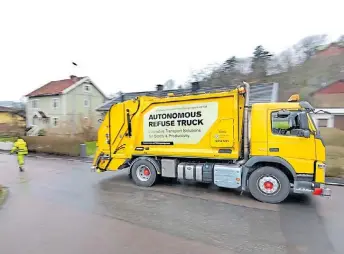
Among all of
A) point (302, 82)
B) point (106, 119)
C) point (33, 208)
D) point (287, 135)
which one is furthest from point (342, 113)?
point (33, 208)

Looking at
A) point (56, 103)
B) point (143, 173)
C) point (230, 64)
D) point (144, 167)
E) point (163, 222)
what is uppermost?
point (230, 64)

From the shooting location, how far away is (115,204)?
661cm

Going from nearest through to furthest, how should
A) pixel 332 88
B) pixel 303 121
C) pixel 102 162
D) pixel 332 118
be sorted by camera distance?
pixel 303 121 < pixel 102 162 < pixel 332 118 < pixel 332 88

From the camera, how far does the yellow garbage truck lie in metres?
6.33

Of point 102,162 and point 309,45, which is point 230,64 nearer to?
point 309,45

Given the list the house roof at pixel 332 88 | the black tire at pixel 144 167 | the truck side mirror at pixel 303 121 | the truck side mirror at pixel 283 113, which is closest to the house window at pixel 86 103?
the house roof at pixel 332 88

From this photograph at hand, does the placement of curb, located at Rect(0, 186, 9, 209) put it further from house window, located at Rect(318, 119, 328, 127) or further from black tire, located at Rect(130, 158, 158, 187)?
house window, located at Rect(318, 119, 328, 127)

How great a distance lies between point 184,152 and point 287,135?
2.92 metres

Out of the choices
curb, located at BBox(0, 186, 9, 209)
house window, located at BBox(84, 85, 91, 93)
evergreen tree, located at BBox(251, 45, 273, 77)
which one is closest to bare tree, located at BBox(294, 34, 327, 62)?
evergreen tree, located at BBox(251, 45, 273, 77)

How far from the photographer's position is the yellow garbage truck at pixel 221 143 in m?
6.33

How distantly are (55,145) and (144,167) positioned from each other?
1146 cm

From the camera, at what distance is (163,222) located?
5.38m

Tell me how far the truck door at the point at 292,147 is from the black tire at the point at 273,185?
1.30ft

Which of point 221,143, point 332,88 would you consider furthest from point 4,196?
point 332,88
